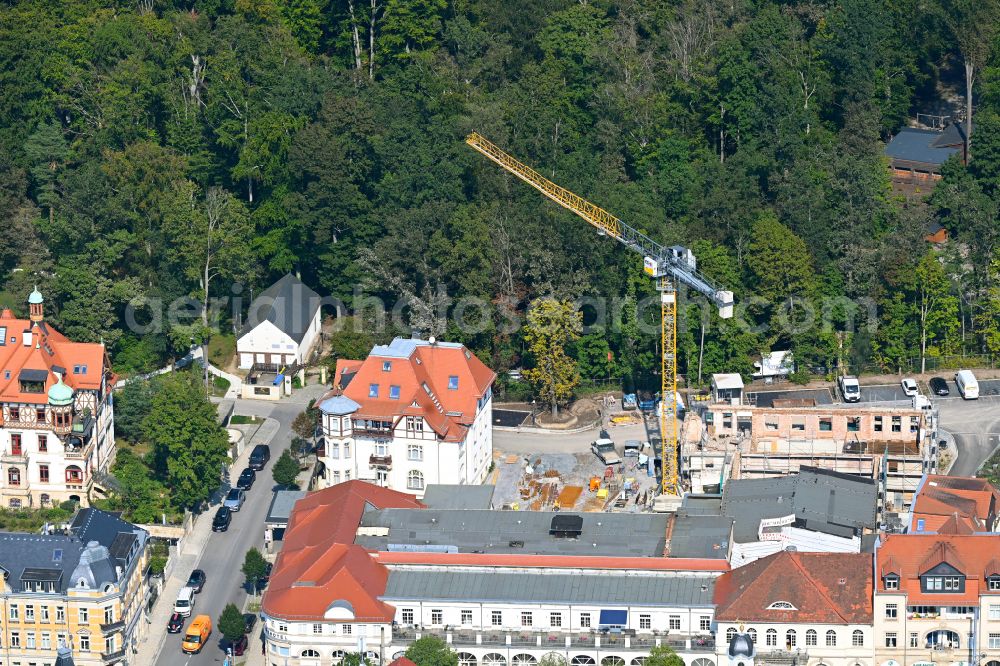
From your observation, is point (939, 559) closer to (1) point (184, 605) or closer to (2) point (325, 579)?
(2) point (325, 579)

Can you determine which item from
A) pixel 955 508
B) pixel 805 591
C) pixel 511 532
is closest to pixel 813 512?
pixel 955 508

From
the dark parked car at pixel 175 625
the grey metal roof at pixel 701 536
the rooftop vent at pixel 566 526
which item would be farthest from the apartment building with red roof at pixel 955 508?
the dark parked car at pixel 175 625

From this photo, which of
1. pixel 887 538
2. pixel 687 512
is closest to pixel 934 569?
pixel 887 538

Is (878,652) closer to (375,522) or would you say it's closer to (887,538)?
(887,538)

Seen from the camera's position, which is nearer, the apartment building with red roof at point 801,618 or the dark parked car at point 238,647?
the apartment building with red roof at point 801,618

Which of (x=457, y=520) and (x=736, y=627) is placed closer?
(x=736, y=627)

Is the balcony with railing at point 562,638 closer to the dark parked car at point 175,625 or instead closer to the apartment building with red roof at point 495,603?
the apartment building with red roof at point 495,603
